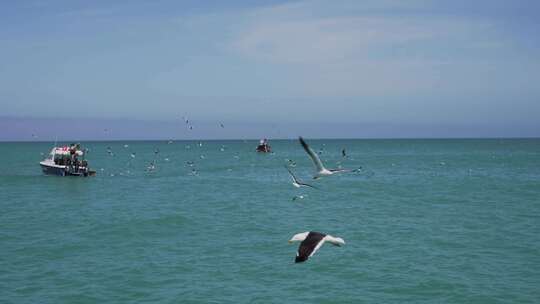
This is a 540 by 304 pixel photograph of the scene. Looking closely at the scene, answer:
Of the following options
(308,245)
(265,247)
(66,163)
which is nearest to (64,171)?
(66,163)

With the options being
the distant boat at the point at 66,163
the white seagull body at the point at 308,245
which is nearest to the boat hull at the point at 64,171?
the distant boat at the point at 66,163

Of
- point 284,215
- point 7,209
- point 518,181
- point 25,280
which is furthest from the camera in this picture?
point 518,181

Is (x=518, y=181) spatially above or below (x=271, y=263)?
above

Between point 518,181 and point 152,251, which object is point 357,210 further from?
point 518,181

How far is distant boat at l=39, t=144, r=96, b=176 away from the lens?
6944 cm

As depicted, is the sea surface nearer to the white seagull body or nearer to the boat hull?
the white seagull body

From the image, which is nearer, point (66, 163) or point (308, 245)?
point (308, 245)

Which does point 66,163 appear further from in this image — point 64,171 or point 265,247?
point 265,247

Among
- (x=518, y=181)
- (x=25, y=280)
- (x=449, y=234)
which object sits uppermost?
(x=518, y=181)

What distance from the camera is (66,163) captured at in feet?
231

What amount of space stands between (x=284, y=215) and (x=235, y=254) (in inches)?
548

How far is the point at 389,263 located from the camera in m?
26.2

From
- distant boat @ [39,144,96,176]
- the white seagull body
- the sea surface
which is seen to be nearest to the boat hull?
distant boat @ [39,144,96,176]

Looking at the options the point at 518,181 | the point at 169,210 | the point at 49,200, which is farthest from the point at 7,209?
the point at 518,181
